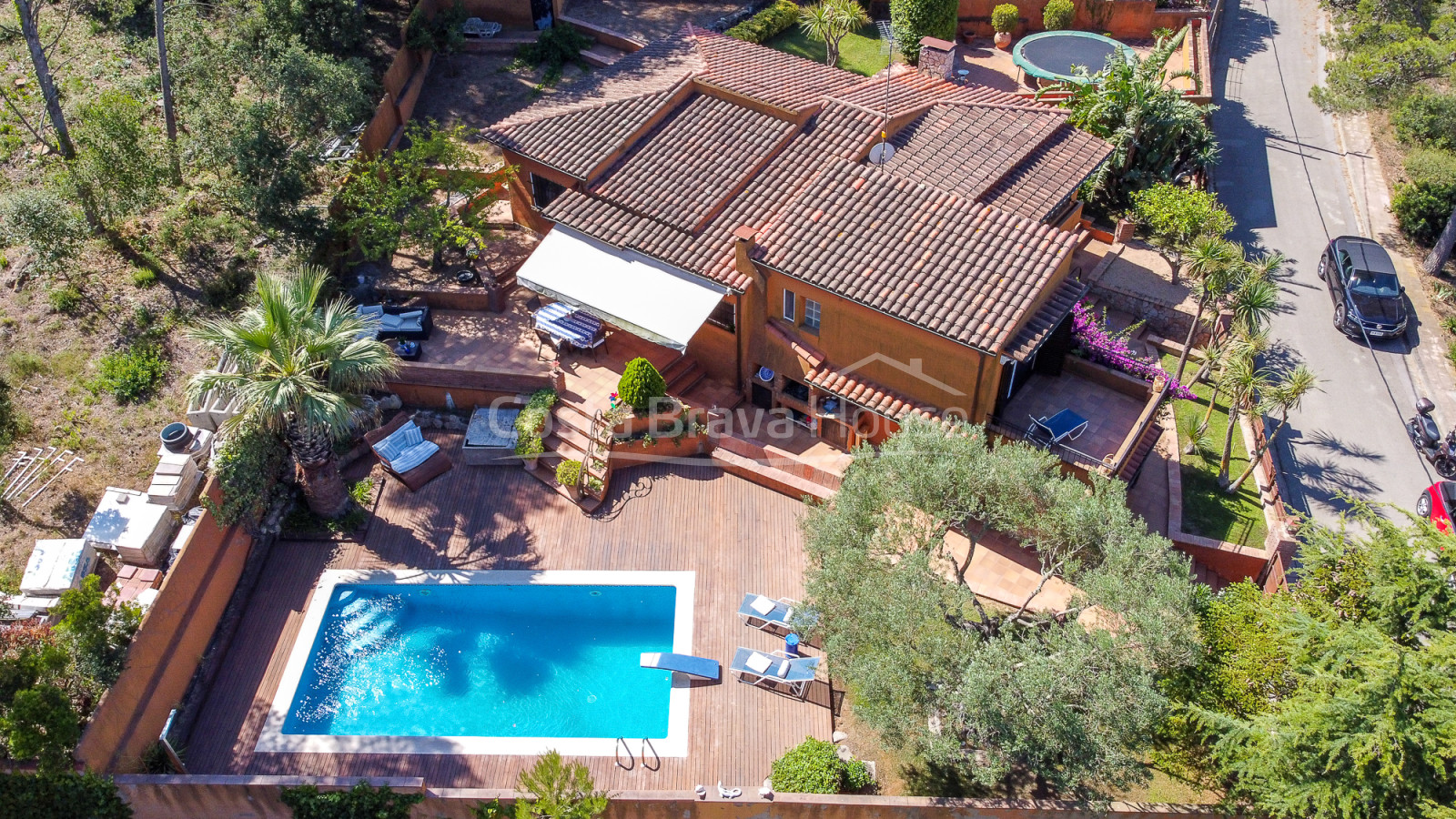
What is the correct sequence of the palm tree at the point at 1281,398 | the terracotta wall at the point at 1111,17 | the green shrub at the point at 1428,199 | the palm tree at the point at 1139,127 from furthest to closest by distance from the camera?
the terracotta wall at the point at 1111,17
the green shrub at the point at 1428,199
the palm tree at the point at 1139,127
the palm tree at the point at 1281,398

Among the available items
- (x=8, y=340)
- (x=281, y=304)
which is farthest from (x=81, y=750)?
(x=8, y=340)

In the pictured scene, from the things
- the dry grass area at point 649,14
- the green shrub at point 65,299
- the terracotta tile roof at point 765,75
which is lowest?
the green shrub at point 65,299

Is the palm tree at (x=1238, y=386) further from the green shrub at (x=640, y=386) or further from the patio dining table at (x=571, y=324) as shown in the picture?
the patio dining table at (x=571, y=324)

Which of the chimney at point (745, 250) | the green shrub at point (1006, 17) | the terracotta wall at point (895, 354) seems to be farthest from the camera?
the green shrub at point (1006, 17)

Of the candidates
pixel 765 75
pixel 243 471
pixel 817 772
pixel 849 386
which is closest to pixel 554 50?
pixel 765 75

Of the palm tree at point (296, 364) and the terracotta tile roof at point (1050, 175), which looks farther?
the terracotta tile roof at point (1050, 175)

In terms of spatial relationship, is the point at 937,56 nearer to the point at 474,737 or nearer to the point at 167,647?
the point at 474,737

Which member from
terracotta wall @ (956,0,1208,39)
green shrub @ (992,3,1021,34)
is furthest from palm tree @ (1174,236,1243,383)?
terracotta wall @ (956,0,1208,39)

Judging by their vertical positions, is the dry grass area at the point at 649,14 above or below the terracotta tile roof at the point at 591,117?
below

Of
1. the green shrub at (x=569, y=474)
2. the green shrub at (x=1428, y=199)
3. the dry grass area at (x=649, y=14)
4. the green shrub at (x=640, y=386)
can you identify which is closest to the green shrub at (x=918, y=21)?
the dry grass area at (x=649, y=14)
